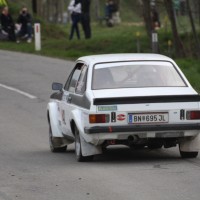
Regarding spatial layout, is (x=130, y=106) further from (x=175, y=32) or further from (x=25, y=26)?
(x=25, y=26)

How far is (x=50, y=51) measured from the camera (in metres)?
34.8

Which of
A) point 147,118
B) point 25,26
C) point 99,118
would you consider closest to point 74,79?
point 99,118

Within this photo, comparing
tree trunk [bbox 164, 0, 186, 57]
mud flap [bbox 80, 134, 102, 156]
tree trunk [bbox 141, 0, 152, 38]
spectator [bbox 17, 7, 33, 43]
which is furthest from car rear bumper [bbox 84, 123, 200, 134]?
spectator [bbox 17, 7, 33, 43]

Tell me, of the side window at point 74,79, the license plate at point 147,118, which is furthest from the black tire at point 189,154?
the side window at point 74,79

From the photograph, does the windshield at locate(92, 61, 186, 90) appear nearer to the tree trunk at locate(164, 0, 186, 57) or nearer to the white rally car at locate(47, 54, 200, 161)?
the white rally car at locate(47, 54, 200, 161)

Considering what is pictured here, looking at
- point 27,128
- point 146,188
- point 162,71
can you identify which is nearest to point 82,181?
point 146,188

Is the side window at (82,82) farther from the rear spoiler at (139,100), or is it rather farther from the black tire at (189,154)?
A: the black tire at (189,154)

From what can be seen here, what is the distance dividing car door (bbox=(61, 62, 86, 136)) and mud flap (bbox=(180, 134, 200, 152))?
1448 millimetres

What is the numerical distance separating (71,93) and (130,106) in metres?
1.49

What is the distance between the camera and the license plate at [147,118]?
11305 mm

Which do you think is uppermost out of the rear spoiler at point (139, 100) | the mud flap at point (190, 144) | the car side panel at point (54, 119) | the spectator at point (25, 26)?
the rear spoiler at point (139, 100)

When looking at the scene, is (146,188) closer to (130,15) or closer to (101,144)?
(101,144)

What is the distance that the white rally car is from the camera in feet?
37.1

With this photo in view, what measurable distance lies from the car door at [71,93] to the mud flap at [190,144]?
145cm
